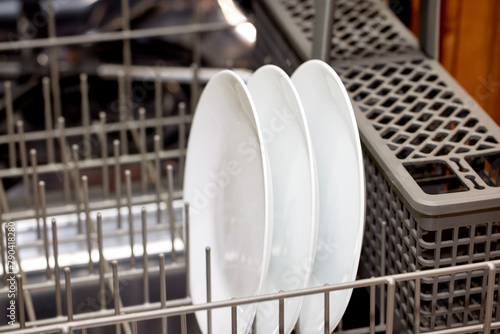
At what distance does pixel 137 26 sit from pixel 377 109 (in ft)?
2.26

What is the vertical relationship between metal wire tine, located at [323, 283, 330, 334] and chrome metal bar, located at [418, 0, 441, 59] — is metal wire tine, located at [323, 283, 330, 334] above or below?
below

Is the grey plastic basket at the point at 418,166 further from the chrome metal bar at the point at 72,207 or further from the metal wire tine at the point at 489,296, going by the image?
the chrome metal bar at the point at 72,207

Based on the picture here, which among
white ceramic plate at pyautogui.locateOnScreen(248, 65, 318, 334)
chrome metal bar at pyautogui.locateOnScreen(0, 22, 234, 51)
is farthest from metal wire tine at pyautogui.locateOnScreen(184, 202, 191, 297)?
chrome metal bar at pyautogui.locateOnScreen(0, 22, 234, 51)

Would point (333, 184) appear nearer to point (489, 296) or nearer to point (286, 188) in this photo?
point (286, 188)

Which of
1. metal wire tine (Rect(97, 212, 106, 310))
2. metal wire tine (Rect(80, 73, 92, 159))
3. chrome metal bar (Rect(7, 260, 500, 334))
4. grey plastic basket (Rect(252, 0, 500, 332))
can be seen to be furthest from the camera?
metal wire tine (Rect(80, 73, 92, 159))

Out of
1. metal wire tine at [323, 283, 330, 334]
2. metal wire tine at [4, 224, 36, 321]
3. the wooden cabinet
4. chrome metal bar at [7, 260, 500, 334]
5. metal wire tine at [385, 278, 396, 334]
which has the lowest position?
metal wire tine at [4, 224, 36, 321]

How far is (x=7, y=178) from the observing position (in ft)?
3.81

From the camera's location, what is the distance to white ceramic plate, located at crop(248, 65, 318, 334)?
751mm

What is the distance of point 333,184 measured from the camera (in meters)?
0.77

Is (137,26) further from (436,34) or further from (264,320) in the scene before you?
(264,320)

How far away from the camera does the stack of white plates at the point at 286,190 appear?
73 centimetres

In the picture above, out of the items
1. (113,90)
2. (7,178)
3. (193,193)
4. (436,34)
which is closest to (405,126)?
(436,34)

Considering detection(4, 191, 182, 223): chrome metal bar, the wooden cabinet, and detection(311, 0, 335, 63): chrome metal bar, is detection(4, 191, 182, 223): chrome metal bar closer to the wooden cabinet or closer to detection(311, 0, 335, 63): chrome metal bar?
detection(311, 0, 335, 63): chrome metal bar

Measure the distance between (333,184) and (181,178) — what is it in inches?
14.8
